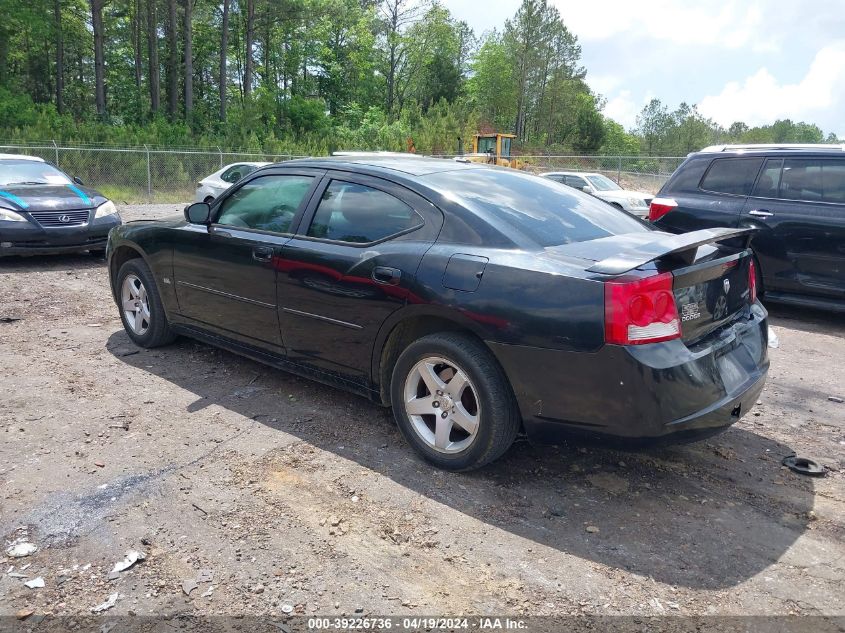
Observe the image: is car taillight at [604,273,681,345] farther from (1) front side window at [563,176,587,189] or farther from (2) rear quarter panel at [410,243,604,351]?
(1) front side window at [563,176,587,189]

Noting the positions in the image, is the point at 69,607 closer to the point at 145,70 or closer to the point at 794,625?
the point at 794,625

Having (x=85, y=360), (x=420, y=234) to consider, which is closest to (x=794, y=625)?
(x=420, y=234)

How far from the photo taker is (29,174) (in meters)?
10.0

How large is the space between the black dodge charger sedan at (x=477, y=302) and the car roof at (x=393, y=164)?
18 millimetres

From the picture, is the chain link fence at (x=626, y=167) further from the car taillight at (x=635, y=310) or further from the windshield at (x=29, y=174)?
the car taillight at (x=635, y=310)

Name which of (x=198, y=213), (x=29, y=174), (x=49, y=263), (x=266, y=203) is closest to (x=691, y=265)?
(x=266, y=203)

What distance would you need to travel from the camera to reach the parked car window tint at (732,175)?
24.0 ft

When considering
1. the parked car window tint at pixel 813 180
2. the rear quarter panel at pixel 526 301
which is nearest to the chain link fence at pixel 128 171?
the parked car window tint at pixel 813 180

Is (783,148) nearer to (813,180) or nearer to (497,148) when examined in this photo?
(813,180)

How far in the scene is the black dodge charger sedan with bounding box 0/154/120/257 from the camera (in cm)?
884

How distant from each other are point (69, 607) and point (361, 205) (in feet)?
8.20

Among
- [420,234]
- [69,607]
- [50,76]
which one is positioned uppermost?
[50,76]

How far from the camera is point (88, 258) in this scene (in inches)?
397

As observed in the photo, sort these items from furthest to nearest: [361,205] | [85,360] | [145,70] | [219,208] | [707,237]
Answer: [145,70] < [85,360] < [219,208] < [361,205] < [707,237]
